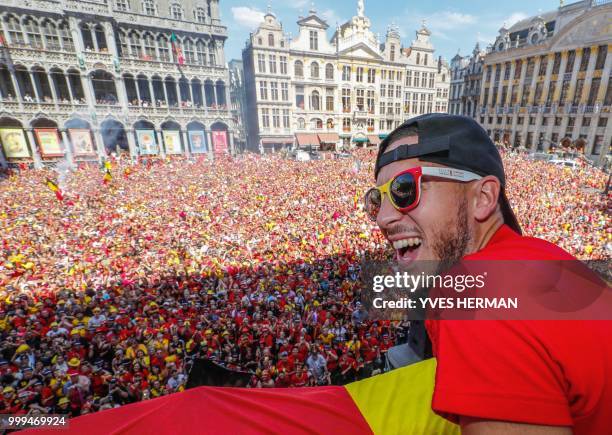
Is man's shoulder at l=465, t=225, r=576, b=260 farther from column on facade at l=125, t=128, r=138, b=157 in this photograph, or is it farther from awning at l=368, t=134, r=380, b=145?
awning at l=368, t=134, r=380, b=145

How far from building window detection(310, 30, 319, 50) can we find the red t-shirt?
45.4m

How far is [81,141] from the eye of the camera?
30.1 metres

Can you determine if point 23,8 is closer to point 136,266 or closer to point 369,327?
point 136,266

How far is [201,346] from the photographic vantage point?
275 inches

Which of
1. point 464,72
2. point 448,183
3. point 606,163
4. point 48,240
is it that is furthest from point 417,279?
point 464,72

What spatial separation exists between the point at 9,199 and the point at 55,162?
1547 centimetres

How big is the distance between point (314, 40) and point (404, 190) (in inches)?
1773

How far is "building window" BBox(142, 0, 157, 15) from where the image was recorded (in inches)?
1256

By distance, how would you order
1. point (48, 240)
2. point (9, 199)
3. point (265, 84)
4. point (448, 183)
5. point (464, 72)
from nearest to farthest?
point (448, 183)
point (48, 240)
point (9, 199)
point (265, 84)
point (464, 72)

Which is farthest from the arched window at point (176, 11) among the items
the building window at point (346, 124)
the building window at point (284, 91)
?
the building window at point (346, 124)

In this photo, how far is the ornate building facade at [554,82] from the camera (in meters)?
35.0

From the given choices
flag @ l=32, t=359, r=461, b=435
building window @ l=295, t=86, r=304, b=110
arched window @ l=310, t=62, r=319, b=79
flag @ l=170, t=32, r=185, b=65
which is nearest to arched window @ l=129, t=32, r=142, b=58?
flag @ l=170, t=32, r=185, b=65

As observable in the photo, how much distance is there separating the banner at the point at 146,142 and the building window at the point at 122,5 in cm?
1234

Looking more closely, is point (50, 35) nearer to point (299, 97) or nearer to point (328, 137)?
point (299, 97)
